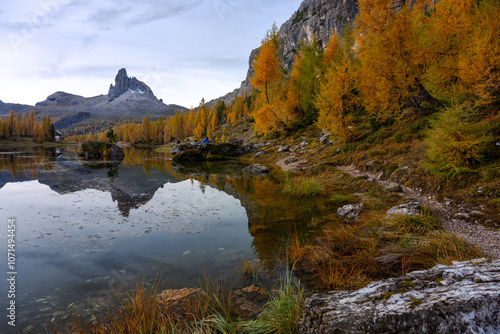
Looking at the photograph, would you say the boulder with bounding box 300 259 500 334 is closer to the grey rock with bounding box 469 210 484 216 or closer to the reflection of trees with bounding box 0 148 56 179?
the grey rock with bounding box 469 210 484 216

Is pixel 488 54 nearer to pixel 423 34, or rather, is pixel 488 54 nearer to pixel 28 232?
pixel 423 34

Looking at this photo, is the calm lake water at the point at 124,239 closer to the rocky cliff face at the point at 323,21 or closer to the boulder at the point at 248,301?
the boulder at the point at 248,301

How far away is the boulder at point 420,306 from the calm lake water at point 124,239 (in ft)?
10.3

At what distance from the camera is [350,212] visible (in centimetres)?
918

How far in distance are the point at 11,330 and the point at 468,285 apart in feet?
21.7

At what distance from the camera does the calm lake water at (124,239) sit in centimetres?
485

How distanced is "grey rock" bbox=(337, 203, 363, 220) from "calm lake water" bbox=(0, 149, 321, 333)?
0.98 m

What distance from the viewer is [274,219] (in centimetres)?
933

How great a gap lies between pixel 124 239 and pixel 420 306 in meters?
7.98

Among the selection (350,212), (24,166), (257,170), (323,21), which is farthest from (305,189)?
(323,21)

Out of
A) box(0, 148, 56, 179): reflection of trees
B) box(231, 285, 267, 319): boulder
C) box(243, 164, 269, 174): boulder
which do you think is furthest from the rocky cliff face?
box(231, 285, 267, 319): boulder

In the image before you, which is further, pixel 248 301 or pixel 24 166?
pixel 24 166

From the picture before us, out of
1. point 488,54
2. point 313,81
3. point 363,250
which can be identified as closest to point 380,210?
point 363,250

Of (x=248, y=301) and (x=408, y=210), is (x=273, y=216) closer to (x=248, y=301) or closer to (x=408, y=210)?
(x=408, y=210)
